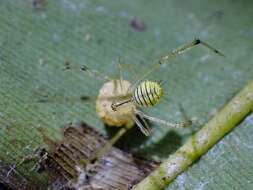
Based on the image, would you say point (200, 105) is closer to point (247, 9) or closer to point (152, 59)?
point (152, 59)

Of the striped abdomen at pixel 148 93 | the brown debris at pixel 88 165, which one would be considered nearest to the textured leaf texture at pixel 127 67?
the brown debris at pixel 88 165

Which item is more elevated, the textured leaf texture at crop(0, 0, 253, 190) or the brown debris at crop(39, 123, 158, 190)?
the textured leaf texture at crop(0, 0, 253, 190)

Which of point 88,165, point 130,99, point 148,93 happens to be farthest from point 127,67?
point 88,165

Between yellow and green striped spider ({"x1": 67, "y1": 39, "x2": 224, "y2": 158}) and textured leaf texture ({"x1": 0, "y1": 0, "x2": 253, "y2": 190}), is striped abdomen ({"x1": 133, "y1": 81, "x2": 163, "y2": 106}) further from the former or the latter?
textured leaf texture ({"x1": 0, "y1": 0, "x2": 253, "y2": 190})

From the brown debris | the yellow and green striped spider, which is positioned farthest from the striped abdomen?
the brown debris

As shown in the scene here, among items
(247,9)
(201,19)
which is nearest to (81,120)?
(201,19)
